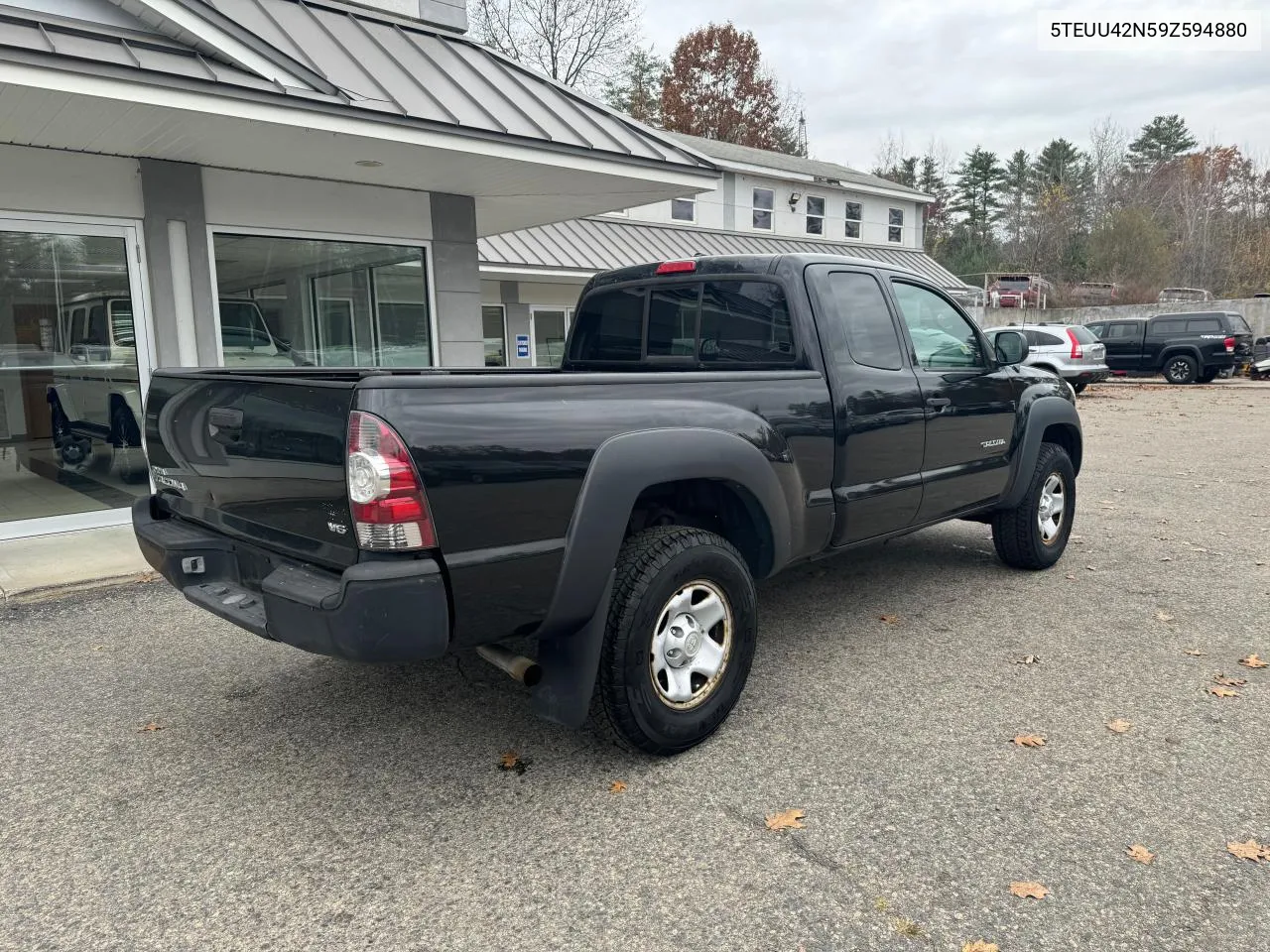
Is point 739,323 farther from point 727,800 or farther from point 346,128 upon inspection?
point 346,128

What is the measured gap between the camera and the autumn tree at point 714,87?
39656 mm

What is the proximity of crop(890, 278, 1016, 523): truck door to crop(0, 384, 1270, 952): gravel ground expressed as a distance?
766 mm

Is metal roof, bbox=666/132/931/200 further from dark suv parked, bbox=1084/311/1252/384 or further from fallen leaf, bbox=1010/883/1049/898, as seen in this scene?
fallen leaf, bbox=1010/883/1049/898

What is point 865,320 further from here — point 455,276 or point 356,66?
point 455,276

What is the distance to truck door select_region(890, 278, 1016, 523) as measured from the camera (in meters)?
4.62

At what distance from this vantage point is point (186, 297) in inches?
288

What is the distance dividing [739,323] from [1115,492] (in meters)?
6.35

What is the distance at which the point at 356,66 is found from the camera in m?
6.75

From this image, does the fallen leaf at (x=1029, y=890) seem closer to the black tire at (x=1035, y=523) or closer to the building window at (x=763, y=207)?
the black tire at (x=1035, y=523)

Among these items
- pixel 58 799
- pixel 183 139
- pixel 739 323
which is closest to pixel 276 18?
pixel 183 139

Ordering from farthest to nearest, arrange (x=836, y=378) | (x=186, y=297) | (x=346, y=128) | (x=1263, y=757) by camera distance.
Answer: (x=186, y=297) < (x=346, y=128) < (x=836, y=378) < (x=1263, y=757)

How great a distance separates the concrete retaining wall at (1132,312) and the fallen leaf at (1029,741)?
97.5ft

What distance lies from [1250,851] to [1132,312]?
37.1 metres

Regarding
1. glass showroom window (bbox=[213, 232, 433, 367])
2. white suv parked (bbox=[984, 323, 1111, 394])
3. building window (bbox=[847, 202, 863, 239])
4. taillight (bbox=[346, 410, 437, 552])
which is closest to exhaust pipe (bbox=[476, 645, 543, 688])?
taillight (bbox=[346, 410, 437, 552])
